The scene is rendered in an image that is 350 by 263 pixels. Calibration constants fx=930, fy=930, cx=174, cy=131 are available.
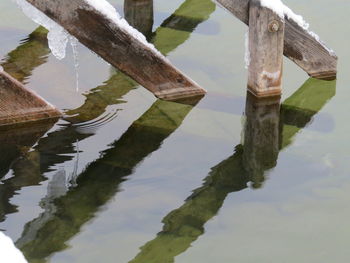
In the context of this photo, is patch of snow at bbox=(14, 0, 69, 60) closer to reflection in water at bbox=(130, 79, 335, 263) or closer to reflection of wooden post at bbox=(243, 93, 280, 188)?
reflection in water at bbox=(130, 79, 335, 263)

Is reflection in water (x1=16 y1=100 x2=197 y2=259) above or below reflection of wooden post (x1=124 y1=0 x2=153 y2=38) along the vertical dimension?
below

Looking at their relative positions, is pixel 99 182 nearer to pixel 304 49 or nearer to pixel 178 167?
pixel 178 167

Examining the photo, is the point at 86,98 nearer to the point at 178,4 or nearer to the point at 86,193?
the point at 86,193

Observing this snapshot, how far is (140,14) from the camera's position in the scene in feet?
Result: 30.5

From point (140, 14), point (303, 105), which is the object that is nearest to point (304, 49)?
point (303, 105)

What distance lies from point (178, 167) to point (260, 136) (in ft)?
2.87

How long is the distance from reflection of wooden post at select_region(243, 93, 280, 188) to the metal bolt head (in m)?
0.63

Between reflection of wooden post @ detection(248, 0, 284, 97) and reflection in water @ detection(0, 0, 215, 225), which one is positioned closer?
reflection in water @ detection(0, 0, 215, 225)

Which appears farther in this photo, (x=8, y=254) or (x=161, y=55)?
(x=161, y=55)

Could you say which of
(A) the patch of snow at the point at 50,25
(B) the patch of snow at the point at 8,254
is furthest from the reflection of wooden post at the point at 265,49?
(B) the patch of snow at the point at 8,254

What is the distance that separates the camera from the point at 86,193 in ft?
19.7

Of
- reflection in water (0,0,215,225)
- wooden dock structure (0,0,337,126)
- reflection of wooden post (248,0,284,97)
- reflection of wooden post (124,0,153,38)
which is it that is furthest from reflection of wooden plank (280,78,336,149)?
reflection of wooden post (124,0,153,38)

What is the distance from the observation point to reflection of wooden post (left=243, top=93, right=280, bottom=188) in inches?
255

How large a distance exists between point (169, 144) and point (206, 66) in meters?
1.65
